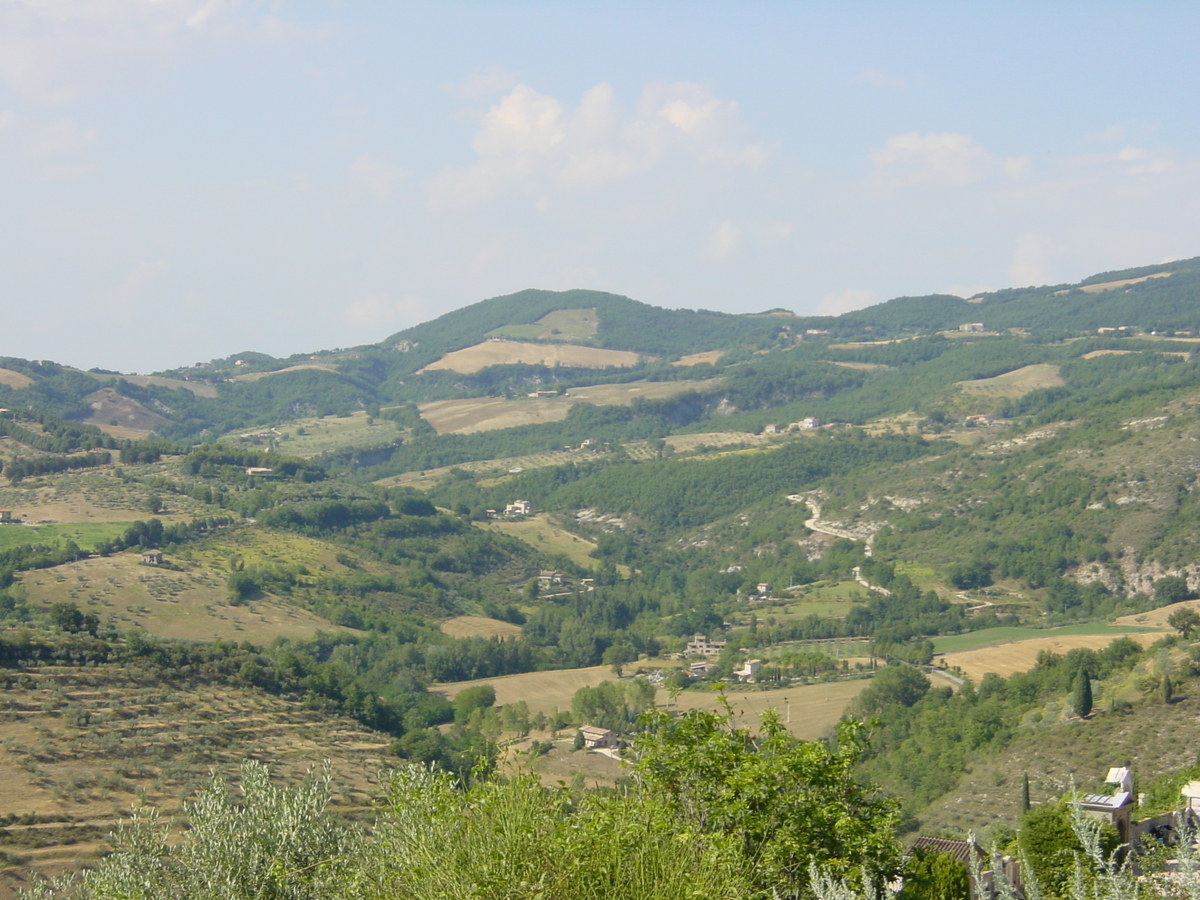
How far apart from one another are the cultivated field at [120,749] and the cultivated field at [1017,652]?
3852 cm

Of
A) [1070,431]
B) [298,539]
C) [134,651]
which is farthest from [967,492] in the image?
[134,651]

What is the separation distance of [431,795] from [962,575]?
4192 inches

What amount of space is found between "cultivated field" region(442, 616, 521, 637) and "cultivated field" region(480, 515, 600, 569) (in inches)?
1229

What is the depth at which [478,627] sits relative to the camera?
361 feet

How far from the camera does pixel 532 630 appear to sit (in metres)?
112

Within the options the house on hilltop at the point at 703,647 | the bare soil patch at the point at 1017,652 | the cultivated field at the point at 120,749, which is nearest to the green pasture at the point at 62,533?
the house on hilltop at the point at 703,647

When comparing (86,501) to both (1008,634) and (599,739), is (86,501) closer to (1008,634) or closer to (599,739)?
(599,739)

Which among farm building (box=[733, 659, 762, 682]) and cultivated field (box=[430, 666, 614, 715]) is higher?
cultivated field (box=[430, 666, 614, 715])

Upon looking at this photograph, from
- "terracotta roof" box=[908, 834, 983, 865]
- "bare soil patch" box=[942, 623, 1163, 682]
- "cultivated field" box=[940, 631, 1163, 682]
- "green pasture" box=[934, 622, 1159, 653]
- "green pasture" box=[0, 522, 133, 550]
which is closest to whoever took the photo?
"terracotta roof" box=[908, 834, 983, 865]

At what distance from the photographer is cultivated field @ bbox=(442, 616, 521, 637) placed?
106938mm

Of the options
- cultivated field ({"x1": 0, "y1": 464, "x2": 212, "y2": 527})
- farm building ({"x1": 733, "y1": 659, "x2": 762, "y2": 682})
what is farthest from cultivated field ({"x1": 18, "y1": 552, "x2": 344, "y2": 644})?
farm building ({"x1": 733, "y1": 659, "x2": 762, "y2": 682})

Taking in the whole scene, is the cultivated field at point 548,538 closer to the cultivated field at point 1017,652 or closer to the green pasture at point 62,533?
the green pasture at point 62,533

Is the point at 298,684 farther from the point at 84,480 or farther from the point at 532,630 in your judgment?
the point at 84,480

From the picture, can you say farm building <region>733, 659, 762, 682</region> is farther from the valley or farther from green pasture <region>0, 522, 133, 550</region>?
green pasture <region>0, 522, 133, 550</region>
